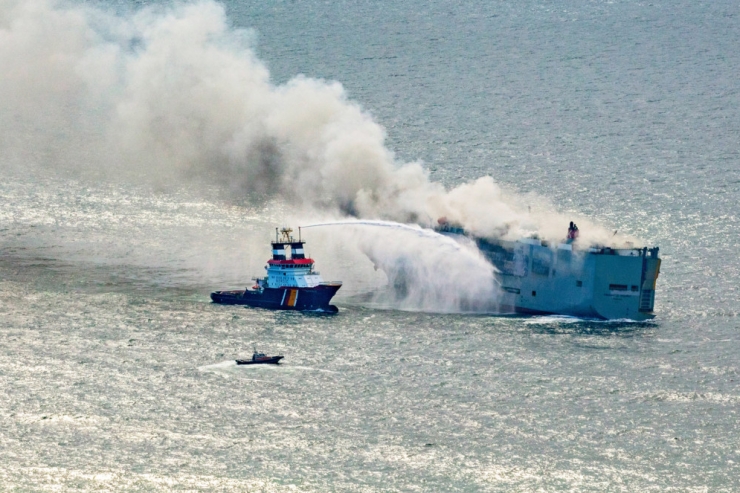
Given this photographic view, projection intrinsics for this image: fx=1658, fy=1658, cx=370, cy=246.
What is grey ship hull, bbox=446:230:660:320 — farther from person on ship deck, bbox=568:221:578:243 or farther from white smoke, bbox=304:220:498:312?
white smoke, bbox=304:220:498:312

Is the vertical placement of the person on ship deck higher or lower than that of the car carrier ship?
higher

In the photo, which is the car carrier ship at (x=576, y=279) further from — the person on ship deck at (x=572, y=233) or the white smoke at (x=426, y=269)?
the white smoke at (x=426, y=269)

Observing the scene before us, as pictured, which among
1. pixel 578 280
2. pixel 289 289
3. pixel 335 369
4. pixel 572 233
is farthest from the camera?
pixel 572 233

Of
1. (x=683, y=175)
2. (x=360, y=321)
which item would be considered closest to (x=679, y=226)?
(x=683, y=175)

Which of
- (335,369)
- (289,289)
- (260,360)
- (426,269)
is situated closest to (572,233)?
(426,269)

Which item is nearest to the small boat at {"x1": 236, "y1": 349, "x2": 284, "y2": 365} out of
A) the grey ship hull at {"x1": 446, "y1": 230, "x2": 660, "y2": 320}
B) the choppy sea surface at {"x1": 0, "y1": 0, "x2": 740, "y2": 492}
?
the choppy sea surface at {"x1": 0, "y1": 0, "x2": 740, "y2": 492}

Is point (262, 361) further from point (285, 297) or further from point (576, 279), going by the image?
A: point (576, 279)

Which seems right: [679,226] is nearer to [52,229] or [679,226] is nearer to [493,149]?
[493,149]
